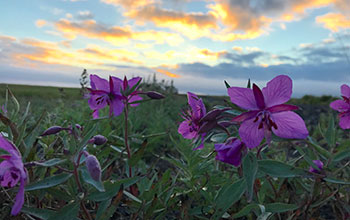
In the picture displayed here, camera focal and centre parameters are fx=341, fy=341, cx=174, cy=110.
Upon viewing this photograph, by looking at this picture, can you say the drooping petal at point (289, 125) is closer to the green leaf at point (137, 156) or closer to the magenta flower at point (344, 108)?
the green leaf at point (137, 156)

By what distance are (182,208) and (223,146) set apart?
19.4 inches

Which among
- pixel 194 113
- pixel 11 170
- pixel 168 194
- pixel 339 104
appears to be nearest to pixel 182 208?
pixel 168 194

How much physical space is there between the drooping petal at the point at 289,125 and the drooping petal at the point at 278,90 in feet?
0.16

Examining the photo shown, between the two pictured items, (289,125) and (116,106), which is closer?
(289,125)

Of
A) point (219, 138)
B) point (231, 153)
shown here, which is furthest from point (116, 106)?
point (231, 153)

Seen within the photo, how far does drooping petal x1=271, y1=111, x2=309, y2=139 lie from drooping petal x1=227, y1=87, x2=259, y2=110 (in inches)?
3.3

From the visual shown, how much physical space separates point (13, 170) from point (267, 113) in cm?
82

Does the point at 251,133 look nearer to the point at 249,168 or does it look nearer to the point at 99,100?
the point at 249,168

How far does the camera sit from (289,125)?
112cm

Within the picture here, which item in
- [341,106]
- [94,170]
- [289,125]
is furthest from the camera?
[341,106]

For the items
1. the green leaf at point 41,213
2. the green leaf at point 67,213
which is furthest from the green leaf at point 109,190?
the green leaf at point 41,213

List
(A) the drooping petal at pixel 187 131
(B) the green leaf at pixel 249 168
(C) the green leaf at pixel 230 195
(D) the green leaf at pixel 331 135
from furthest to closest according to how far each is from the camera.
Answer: (D) the green leaf at pixel 331 135
(A) the drooping petal at pixel 187 131
(C) the green leaf at pixel 230 195
(B) the green leaf at pixel 249 168

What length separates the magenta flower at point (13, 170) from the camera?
946 mm

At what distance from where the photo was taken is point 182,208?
1499 millimetres
